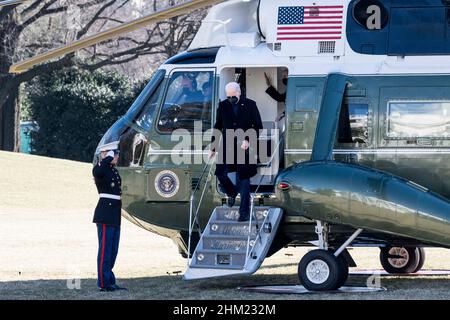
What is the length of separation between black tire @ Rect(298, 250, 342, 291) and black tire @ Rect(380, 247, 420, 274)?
275cm

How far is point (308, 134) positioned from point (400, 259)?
2.95 m

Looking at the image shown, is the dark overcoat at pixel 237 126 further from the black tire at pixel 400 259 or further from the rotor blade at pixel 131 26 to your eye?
the black tire at pixel 400 259

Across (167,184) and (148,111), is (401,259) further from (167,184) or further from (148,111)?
(148,111)

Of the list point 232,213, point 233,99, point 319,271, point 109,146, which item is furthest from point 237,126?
point 319,271

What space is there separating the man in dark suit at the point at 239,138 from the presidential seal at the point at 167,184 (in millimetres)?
755

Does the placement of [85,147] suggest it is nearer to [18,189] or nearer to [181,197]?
[18,189]

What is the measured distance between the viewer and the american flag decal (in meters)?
13.8

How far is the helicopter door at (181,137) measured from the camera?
14.1 metres

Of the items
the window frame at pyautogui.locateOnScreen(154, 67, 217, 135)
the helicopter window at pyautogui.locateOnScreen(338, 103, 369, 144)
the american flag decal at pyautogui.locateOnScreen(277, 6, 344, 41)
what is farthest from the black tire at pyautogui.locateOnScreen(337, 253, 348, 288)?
the american flag decal at pyautogui.locateOnScreen(277, 6, 344, 41)

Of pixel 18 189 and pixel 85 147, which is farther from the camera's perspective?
pixel 85 147

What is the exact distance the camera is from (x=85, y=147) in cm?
4241

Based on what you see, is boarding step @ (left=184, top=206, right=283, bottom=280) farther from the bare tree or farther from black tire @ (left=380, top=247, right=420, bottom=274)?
the bare tree

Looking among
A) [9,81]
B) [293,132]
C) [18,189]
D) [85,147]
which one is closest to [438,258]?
[293,132]

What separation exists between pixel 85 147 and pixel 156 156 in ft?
93.6
